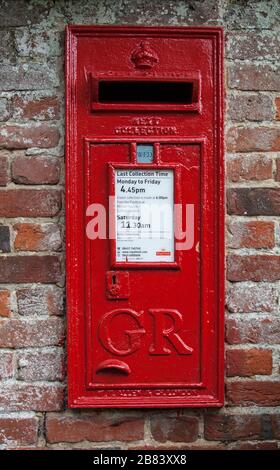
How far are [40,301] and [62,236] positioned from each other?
0.83 ft

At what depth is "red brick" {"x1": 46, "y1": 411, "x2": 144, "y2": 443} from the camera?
1927 millimetres

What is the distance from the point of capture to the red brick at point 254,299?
6.31 feet

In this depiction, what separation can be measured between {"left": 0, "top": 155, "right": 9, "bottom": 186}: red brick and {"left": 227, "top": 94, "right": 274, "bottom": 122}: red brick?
2.75ft

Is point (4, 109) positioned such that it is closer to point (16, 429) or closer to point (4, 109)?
point (4, 109)

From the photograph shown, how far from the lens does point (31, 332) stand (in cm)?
191

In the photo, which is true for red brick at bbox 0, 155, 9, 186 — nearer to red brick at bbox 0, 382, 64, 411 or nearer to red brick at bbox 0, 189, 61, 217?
red brick at bbox 0, 189, 61, 217

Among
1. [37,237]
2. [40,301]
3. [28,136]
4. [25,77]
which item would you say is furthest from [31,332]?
[25,77]

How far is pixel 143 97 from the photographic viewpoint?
1.85 meters

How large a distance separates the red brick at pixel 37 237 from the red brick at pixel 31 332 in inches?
10.5

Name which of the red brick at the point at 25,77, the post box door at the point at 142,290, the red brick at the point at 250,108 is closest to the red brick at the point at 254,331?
the post box door at the point at 142,290

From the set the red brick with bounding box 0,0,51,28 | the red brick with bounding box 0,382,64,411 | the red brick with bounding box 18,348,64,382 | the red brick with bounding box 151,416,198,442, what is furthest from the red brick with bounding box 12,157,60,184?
the red brick with bounding box 151,416,198,442

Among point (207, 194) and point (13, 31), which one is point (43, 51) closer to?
point (13, 31)
